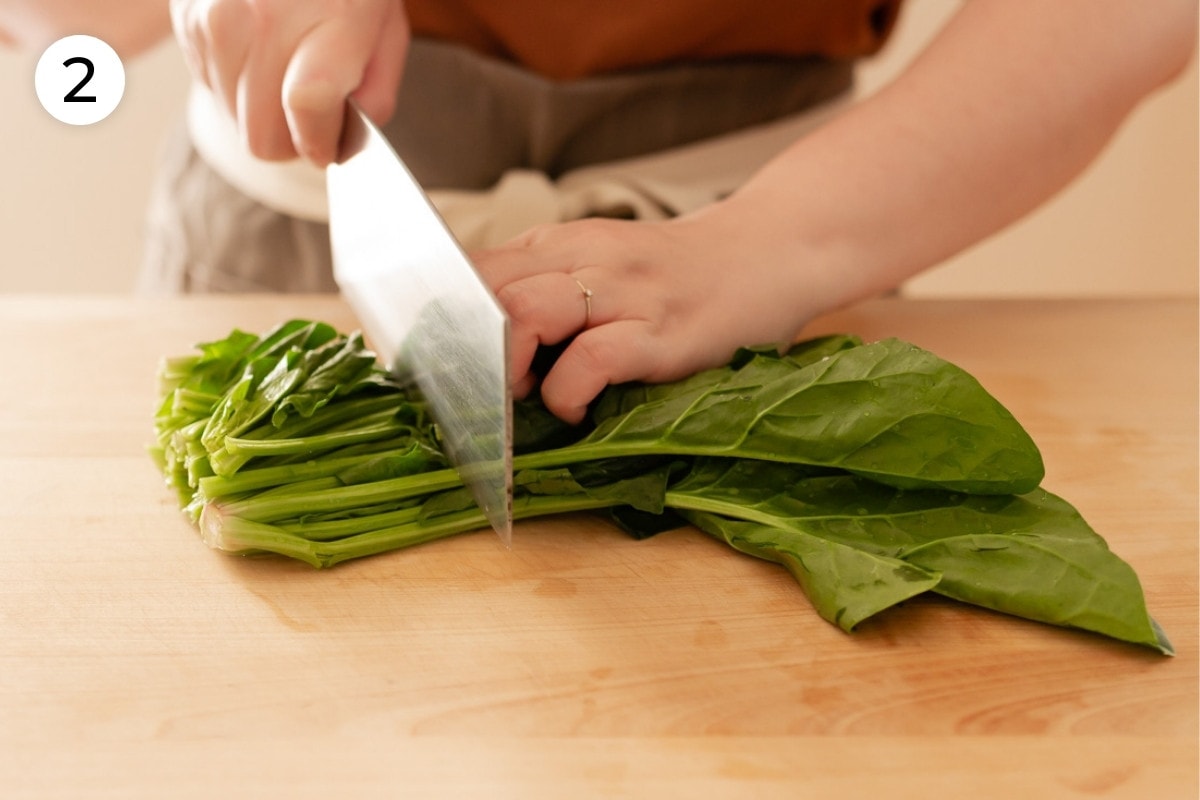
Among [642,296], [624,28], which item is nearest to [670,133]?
[624,28]

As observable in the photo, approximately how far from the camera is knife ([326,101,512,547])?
725 millimetres

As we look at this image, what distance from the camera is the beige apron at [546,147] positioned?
1387 mm

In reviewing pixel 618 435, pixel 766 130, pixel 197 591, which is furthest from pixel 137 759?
pixel 766 130

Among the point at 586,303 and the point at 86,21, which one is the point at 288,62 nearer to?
the point at 586,303

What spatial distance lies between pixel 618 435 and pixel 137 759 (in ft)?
1.34

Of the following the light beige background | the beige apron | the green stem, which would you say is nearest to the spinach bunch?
the green stem

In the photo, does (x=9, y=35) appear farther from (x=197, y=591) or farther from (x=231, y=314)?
(x=197, y=591)

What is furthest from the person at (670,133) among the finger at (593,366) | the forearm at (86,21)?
the forearm at (86,21)

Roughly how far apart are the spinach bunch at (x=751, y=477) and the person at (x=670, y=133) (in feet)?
0.21

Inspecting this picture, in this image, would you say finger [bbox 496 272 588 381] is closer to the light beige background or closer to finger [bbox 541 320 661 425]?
finger [bbox 541 320 661 425]

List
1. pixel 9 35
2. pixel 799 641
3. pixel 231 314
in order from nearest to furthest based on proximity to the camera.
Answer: pixel 799 641
pixel 231 314
pixel 9 35

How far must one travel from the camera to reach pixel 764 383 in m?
0.90

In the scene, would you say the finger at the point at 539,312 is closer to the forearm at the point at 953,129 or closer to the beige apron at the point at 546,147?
the forearm at the point at 953,129

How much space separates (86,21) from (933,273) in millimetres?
2631
